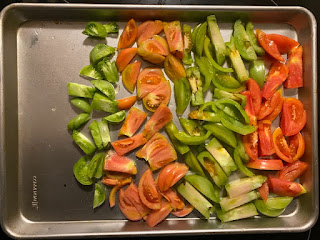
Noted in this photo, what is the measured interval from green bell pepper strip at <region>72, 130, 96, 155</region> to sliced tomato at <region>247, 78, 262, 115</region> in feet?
2.58

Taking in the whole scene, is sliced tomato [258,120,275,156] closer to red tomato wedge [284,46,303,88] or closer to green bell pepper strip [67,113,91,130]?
red tomato wedge [284,46,303,88]

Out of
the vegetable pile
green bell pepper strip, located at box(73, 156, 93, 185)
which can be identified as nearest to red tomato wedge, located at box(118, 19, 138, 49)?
the vegetable pile

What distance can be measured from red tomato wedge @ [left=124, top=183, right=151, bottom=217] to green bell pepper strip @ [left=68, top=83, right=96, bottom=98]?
1.59ft

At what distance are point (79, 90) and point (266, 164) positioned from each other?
0.94 meters

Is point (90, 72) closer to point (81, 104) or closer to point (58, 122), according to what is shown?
point (81, 104)

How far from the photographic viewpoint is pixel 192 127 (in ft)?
4.96

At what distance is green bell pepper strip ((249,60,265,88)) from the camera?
59.9 inches

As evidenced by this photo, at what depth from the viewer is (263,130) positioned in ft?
4.98

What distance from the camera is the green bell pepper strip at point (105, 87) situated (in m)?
1.48

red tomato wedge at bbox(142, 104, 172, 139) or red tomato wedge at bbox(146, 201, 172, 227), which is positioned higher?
red tomato wedge at bbox(142, 104, 172, 139)

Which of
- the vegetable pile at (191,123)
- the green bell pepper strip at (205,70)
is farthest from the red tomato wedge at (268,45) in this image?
the green bell pepper strip at (205,70)

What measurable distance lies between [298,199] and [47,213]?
123cm

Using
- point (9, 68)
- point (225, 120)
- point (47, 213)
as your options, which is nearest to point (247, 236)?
point (225, 120)

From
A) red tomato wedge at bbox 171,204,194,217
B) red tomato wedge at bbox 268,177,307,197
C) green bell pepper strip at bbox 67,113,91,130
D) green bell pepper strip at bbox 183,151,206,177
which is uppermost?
green bell pepper strip at bbox 67,113,91,130
